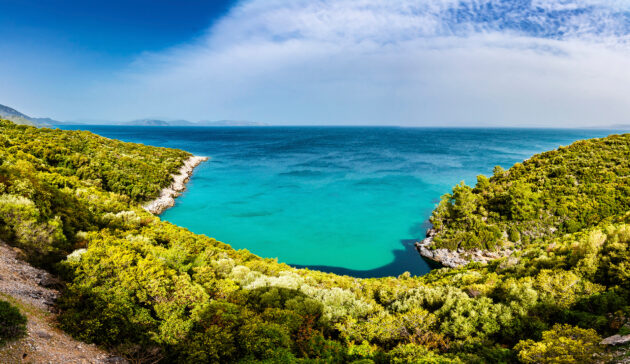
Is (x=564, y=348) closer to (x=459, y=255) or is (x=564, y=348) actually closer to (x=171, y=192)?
(x=459, y=255)

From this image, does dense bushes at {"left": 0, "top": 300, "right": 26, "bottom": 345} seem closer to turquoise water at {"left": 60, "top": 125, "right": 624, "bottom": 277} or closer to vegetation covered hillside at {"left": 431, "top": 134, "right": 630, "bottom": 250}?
turquoise water at {"left": 60, "top": 125, "right": 624, "bottom": 277}

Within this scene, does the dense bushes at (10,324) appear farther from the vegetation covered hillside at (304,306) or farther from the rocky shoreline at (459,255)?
the rocky shoreline at (459,255)

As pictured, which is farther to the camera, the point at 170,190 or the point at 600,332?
the point at 170,190

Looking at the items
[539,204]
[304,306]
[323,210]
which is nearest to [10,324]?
[304,306]

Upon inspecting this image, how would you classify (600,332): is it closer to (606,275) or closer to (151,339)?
(606,275)

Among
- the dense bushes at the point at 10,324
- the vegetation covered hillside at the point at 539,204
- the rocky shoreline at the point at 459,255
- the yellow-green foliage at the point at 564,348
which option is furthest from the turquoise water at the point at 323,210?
the dense bushes at the point at 10,324

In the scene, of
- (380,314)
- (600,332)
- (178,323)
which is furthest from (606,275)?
(178,323)

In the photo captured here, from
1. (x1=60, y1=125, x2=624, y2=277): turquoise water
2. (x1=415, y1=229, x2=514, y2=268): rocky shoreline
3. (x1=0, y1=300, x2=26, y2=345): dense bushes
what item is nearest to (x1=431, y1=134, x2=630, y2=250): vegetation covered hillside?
(x1=415, y1=229, x2=514, y2=268): rocky shoreline
